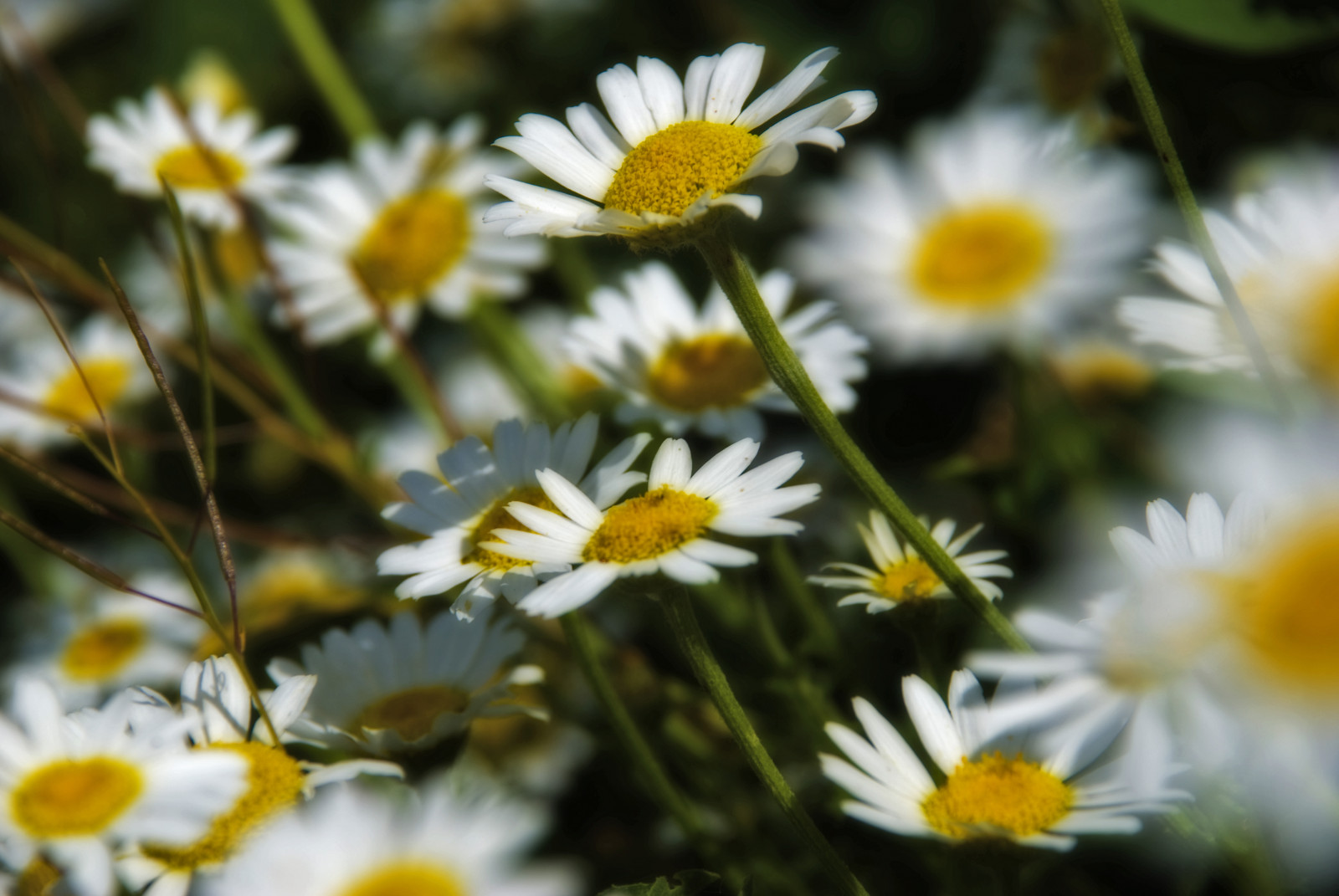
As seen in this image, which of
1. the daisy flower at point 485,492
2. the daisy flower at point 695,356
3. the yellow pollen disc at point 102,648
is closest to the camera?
the daisy flower at point 485,492

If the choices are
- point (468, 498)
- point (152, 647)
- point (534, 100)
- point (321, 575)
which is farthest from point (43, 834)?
point (534, 100)

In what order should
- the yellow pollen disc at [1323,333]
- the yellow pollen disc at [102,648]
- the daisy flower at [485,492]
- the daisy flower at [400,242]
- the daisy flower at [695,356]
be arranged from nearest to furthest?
the daisy flower at [485,492] → the yellow pollen disc at [1323,333] → the daisy flower at [695,356] → the yellow pollen disc at [102,648] → the daisy flower at [400,242]

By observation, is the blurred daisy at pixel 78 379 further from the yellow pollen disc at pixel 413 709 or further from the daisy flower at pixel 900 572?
the daisy flower at pixel 900 572

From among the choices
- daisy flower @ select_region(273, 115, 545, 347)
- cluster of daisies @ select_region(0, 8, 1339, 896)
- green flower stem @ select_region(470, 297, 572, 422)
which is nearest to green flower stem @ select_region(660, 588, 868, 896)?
cluster of daisies @ select_region(0, 8, 1339, 896)

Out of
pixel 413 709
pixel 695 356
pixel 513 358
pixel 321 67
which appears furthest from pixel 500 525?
pixel 321 67

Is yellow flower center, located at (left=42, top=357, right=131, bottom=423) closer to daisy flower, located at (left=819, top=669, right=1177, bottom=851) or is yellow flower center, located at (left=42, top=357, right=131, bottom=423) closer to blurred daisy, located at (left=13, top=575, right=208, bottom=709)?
blurred daisy, located at (left=13, top=575, right=208, bottom=709)

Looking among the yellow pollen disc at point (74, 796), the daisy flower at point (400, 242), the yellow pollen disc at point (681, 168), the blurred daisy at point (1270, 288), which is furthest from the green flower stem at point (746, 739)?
the daisy flower at point (400, 242)

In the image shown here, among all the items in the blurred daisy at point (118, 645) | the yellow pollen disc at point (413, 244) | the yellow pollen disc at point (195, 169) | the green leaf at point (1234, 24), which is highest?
the yellow pollen disc at point (195, 169)

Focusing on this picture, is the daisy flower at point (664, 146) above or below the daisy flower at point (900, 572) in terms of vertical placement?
above

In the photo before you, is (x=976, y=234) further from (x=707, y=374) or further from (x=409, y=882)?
(x=409, y=882)

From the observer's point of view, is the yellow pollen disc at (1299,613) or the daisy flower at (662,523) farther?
the daisy flower at (662,523)
